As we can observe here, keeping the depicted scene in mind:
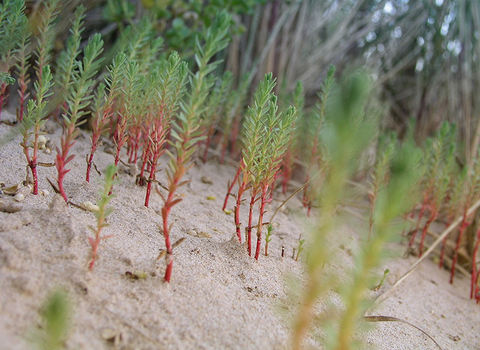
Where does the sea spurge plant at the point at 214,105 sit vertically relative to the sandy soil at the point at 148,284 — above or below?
above

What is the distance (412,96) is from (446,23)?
62cm

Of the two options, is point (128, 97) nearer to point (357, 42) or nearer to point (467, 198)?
point (467, 198)

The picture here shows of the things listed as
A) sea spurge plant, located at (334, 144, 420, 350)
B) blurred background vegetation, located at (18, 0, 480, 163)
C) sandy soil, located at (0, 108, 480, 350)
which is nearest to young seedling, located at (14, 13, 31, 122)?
sandy soil, located at (0, 108, 480, 350)

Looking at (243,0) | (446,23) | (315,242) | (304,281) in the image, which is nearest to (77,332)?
(315,242)

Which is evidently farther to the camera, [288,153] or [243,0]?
[243,0]

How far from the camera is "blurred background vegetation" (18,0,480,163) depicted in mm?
2477

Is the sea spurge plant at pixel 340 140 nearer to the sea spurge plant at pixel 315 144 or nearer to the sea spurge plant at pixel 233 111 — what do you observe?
the sea spurge plant at pixel 315 144

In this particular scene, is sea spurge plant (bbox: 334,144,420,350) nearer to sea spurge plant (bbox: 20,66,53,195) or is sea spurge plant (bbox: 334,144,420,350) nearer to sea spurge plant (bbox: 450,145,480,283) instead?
sea spurge plant (bbox: 20,66,53,195)

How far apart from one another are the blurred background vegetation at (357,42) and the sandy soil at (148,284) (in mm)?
1168

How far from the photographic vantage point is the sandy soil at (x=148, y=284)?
2.96 feet

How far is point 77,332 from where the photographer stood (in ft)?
2.81

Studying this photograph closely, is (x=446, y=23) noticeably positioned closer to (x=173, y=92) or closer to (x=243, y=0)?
(x=243, y=0)

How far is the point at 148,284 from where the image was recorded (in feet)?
3.46

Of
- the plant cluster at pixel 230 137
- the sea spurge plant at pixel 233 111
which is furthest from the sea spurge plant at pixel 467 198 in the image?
the sea spurge plant at pixel 233 111
